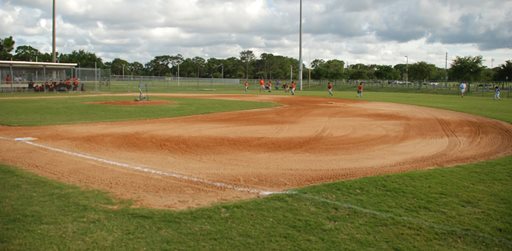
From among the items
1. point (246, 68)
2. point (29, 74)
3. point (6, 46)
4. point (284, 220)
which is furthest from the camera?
point (246, 68)

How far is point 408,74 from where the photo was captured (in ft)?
310

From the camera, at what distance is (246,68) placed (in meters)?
146

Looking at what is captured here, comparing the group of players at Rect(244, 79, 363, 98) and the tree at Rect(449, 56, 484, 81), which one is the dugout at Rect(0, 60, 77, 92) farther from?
the tree at Rect(449, 56, 484, 81)

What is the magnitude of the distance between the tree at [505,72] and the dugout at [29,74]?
7286 centimetres

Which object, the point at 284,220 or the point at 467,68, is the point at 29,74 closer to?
the point at 284,220

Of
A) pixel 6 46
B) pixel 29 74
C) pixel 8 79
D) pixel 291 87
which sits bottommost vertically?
pixel 291 87

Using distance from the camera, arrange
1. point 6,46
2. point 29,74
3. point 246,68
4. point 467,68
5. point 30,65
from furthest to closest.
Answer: point 246,68 → point 6,46 → point 467,68 → point 30,65 → point 29,74

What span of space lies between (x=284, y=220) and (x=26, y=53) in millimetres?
113032

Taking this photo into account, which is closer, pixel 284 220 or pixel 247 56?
pixel 284 220

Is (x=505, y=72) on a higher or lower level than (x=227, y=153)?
higher

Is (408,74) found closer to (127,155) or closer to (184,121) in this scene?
(184,121)

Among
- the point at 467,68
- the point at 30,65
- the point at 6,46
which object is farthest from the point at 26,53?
the point at 467,68

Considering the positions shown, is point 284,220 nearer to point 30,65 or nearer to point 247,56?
point 30,65

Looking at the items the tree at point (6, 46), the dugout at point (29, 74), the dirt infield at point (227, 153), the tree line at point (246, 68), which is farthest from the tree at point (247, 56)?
the dirt infield at point (227, 153)
